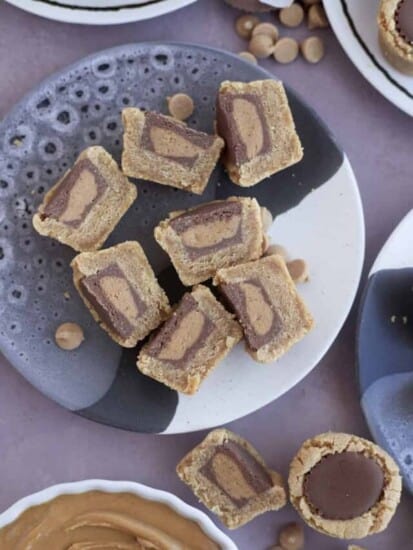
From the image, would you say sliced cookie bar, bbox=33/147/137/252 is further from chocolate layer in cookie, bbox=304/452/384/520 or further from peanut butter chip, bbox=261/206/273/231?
chocolate layer in cookie, bbox=304/452/384/520

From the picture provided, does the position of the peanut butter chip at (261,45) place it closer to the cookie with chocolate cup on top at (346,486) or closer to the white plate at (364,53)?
the white plate at (364,53)

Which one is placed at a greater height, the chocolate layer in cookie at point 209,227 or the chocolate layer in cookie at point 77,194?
the chocolate layer in cookie at point 77,194

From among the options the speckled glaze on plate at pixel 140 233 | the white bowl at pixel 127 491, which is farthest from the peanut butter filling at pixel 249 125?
the white bowl at pixel 127 491

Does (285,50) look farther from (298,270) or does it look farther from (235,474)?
(235,474)

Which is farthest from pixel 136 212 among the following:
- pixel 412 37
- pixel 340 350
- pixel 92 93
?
pixel 412 37

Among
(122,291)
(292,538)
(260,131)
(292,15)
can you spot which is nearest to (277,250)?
(260,131)
